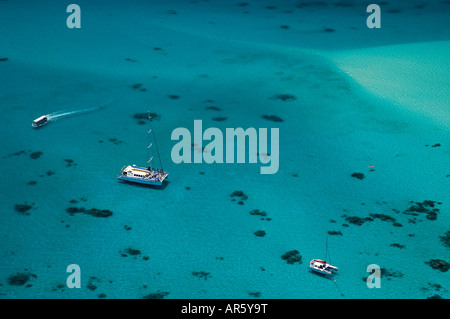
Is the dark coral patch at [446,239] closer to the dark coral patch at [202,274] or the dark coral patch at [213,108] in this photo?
the dark coral patch at [202,274]

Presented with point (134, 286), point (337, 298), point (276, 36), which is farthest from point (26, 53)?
point (337, 298)

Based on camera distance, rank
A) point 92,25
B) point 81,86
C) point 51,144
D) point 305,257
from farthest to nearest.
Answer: point 92,25 < point 81,86 < point 51,144 < point 305,257

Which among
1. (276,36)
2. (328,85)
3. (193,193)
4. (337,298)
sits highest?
(276,36)

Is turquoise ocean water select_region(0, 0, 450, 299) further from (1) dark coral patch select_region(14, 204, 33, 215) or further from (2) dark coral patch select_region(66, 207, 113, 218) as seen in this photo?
(2) dark coral patch select_region(66, 207, 113, 218)

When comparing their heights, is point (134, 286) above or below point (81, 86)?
below

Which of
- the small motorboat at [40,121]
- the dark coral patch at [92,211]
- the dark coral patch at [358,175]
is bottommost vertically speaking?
the dark coral patch at [92,211]

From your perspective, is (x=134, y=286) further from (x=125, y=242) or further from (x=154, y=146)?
(x=154, y=146)

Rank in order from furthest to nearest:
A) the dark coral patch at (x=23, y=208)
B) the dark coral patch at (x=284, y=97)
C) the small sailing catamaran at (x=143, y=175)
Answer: the dark coral patch at (x=284, y=97) → the small sailing catamaran at (x=143, y=175) → the dark coral patch at (x=23, y=208)

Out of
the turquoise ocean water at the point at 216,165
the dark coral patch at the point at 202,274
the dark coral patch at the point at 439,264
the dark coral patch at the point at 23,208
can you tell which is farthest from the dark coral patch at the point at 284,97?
the dark coral patch at the point at 23,208
